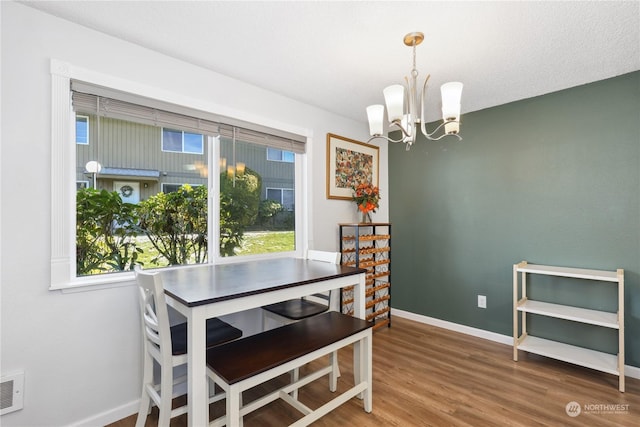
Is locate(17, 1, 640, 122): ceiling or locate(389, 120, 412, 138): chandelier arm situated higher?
locate(17, 1, 640, 122): ceiling

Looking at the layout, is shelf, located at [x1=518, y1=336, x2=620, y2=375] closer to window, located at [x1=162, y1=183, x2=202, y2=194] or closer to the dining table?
the dining table

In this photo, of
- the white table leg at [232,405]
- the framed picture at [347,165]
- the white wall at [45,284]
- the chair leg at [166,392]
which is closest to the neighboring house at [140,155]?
the white wall at [45,284]

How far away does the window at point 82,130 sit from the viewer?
1.81 m

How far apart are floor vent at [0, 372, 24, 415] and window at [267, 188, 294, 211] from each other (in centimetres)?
192

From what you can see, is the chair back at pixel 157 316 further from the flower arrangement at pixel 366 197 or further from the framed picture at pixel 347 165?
the flower arrangement at pixel 366 197

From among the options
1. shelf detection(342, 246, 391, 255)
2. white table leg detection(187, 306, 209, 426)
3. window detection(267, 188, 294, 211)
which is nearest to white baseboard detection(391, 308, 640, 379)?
shelf detection(342, 246, 391, 255)

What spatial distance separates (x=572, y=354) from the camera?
2.37 meters

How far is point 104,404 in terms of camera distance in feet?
5.84

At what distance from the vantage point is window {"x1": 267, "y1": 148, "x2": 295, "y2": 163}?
2.77 meters

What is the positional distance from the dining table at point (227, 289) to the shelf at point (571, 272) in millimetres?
1578

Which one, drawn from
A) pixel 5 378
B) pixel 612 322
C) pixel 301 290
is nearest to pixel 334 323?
pixel 301 290

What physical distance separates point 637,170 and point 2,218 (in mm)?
4105
